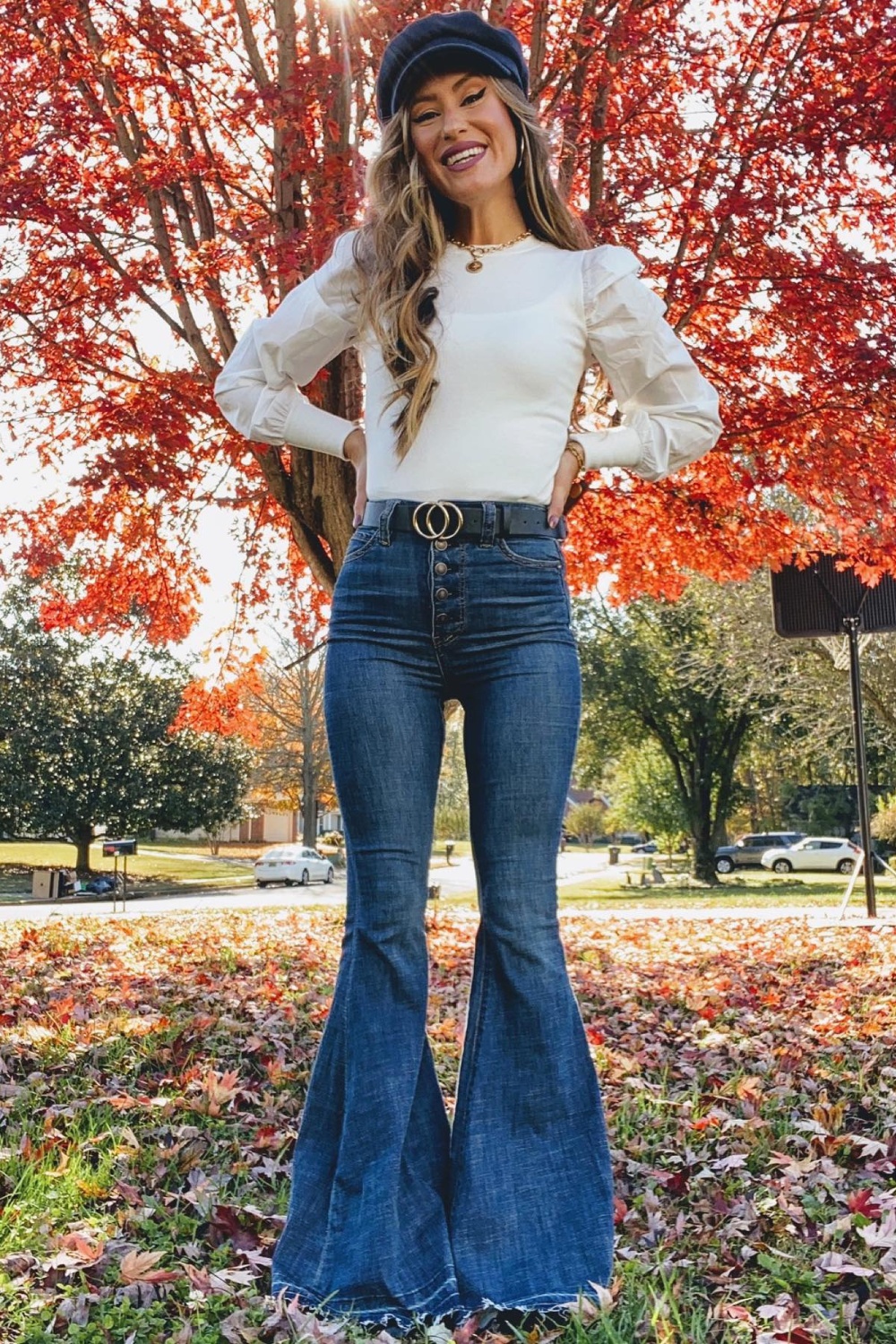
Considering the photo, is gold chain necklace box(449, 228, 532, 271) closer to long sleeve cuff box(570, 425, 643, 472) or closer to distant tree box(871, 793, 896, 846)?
long sleeve cuff box(570, 425, 643, 472)

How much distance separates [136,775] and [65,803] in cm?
192

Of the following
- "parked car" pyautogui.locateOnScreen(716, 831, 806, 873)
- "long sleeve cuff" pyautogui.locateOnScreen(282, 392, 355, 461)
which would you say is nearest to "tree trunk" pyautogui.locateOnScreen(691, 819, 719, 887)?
"parked car" pyautogui.locateOnScreen(716, 831, 806, 873)

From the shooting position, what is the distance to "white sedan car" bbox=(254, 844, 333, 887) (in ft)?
91.2

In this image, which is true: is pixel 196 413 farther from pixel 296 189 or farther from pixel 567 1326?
pixel 567 1326

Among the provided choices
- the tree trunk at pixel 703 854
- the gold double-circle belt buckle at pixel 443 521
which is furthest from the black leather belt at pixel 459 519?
the tree trunk at pixel 703 854

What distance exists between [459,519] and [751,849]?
3572 centimetres

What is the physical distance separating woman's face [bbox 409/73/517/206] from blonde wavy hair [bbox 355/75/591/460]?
0.09 ft

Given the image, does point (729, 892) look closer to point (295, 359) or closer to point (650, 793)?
point (650, 793)

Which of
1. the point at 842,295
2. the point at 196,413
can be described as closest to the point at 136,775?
the point at 196,413

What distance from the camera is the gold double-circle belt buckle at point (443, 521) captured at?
2.04 metres

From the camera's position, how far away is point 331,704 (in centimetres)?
207

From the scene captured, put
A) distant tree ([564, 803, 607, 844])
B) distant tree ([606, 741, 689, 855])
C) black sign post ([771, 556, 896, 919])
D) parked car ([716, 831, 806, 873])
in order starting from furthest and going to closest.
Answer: distant tree ([564, 803, 607, 844])
parked car ([716, 831, 806, 873])
distant tree ([606, 741, 689, 855])
black sign post ([771, 556, 896, 919])

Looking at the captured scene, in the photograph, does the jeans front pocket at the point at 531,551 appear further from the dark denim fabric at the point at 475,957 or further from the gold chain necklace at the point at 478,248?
the gold chain necklace at the point at 478,248

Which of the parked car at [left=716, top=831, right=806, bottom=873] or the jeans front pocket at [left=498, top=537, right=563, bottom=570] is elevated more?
the jeans front pocket at [left=498, top=537, right=563, bottom=570]
